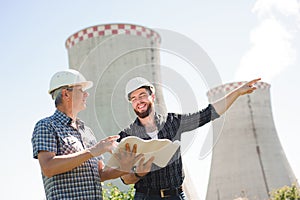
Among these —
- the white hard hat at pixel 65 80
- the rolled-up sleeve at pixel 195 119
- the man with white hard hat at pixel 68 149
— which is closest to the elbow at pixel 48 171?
the man with white hard hat at pixel 68 149

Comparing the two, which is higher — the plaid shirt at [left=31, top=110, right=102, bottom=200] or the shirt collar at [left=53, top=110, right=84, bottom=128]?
Result: the shirt collar at [left=53, top=110, right=84, bottom=128]

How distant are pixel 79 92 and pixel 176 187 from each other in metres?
0.61

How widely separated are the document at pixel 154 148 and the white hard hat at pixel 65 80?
30cm

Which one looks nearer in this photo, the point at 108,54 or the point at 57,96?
the point at 57,96

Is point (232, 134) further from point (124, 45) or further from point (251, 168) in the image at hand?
point (124, 45)

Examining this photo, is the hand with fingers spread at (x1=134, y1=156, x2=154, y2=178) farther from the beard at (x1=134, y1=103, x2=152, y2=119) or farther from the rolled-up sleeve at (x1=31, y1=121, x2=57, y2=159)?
the rolled-up sleeve at (x1=31, y1=121, x2=57, y2=159)

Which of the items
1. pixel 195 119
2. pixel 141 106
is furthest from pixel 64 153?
pixel 195 119

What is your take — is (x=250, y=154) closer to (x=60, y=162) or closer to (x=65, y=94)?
(x=65, y=94)

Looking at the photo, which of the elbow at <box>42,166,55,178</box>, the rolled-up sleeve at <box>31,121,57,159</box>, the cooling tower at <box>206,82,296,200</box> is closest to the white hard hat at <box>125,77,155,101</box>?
the rolled-up sleeve at <box>31,121,57,159</box>

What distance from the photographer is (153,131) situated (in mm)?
2164

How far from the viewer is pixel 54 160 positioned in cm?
181

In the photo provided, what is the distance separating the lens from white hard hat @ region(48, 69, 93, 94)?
76.4 inches

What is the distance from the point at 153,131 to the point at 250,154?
33.6 ft

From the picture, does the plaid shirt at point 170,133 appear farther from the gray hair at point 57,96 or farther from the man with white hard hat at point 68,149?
the gray hair at point 57,96
